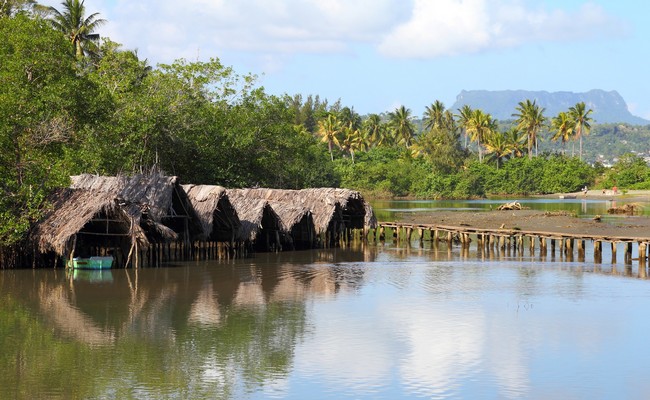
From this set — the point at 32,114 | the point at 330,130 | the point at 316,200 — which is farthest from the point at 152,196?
the point at 330,130

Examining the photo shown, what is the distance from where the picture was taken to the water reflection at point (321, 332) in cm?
1474

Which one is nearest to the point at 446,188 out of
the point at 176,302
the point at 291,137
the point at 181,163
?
the point at 291,137

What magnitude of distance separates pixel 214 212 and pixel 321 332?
1518 centimetres

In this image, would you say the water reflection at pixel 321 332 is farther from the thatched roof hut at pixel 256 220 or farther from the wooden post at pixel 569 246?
the wooden post at pixel 569 246

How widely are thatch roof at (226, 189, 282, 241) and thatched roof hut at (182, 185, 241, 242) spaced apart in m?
0.51

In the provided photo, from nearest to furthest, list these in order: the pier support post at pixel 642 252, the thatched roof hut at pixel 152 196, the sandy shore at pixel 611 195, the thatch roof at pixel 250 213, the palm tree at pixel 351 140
A: the thatched roof hut at pixel 152 196 < the pier support post at pixel 642 252 < the thatch roof at pixel 250 213 < the sandy shore at pixel 611 195 < the palm tree at pixel 351 140

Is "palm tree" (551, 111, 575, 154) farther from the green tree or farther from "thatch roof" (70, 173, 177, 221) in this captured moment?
"thatch roof" (70, 173, 177, 221)

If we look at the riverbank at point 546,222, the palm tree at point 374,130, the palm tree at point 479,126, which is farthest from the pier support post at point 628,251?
the palm tree at point 374,130

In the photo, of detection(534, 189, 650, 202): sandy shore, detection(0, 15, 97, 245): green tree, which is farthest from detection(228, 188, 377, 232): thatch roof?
detection(534, 189, 650, 202): sandy shore

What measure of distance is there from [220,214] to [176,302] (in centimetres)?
1052

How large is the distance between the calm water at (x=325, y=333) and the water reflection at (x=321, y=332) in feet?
0.15

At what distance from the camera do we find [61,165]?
103 feet

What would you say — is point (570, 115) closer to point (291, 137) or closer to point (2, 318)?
point (291, 137)

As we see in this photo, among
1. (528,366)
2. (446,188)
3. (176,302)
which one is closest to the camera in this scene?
(528,366)
